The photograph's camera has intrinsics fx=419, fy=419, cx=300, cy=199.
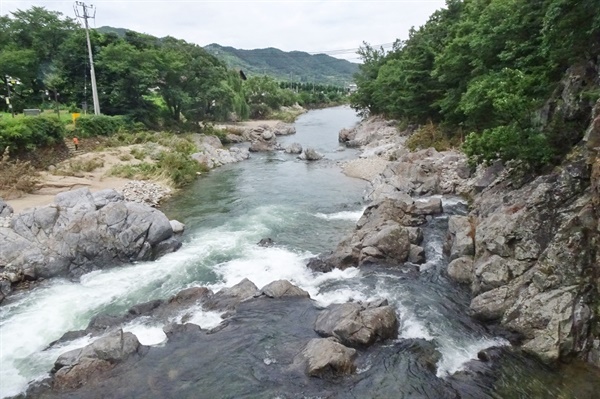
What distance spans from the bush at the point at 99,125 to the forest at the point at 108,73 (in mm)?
2907

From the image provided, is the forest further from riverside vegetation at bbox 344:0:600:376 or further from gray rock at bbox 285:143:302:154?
riverside vegetation at bbox 344:0:600:376

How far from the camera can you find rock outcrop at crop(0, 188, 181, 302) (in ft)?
55.9

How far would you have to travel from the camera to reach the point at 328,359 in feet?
35.6

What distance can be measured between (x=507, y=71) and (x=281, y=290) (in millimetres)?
13855

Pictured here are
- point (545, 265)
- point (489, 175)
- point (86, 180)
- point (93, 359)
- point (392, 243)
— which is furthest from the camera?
point (86, 180)

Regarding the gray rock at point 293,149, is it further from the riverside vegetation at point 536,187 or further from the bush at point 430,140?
the riverside vegetation at point 536,187

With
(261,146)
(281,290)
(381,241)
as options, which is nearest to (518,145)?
(381,241)

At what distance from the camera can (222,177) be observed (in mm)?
35250

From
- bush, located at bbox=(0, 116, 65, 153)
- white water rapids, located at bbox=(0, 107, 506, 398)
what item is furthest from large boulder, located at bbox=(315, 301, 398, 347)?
bush, located at bbox=(0, 116, 65, 153)

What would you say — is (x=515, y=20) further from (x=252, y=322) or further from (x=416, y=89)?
(x=252, y=322)

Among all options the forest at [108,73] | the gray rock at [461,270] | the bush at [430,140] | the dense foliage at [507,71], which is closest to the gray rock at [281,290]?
the gray rock at [461,270]

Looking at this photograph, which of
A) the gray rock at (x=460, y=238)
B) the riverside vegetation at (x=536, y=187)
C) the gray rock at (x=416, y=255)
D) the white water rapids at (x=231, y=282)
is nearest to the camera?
the riverside vegetation at (x=536, y=187)

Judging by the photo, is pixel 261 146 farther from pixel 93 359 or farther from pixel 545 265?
pixel 545 265

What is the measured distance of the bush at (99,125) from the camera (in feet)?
123
